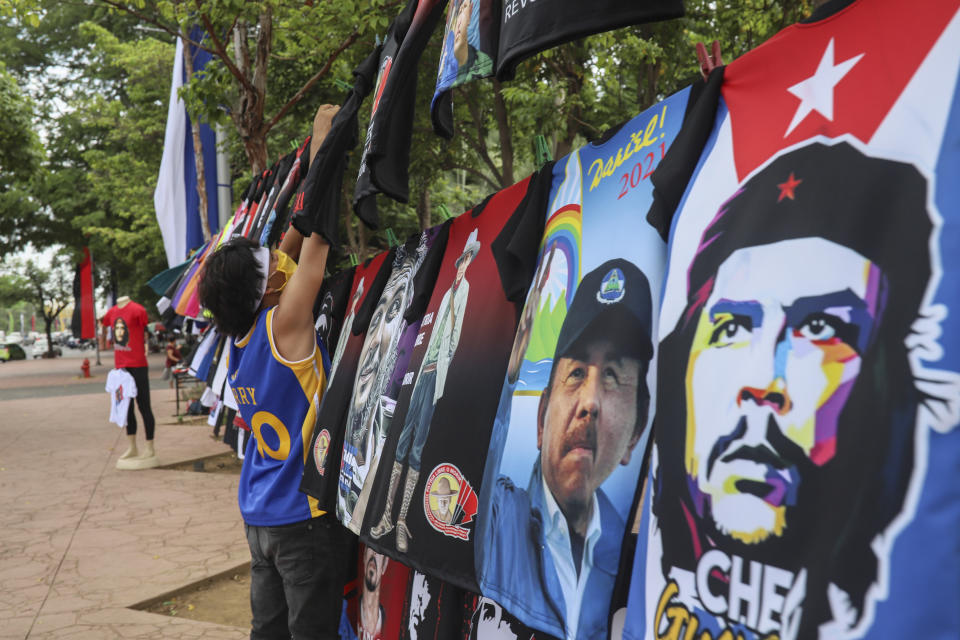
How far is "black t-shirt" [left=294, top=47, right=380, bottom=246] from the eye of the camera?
275cm

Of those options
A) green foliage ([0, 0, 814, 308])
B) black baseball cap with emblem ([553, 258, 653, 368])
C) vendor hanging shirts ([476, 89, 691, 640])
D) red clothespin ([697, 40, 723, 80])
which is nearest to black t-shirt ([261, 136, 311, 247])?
green foliage ([0, 0, 814, 308])

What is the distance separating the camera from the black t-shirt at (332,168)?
275 cm

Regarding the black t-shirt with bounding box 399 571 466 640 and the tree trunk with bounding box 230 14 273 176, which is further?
the tree trunk with bounding box 230 14 273 176

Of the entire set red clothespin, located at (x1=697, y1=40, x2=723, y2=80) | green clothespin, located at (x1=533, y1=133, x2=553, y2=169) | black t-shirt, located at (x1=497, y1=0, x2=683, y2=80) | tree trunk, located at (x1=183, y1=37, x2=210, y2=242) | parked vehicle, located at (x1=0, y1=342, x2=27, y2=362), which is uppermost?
tree trunk, located at (x1=183, y1=37, x2=210, y2=242)

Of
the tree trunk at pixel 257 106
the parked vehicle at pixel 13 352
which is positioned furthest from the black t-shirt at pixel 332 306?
the parked vehicle at pixel 13 352

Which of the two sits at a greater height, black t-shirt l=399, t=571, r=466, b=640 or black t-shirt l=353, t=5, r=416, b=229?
black t-shirt l=353, t=5, r=416, b=229

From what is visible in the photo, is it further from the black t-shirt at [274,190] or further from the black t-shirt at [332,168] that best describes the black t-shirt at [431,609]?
the black t-shirt at [274,190]

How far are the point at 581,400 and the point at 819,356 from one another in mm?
525

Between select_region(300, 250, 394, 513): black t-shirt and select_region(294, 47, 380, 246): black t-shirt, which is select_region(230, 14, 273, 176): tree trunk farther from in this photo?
select_region(300, 250, 394, 513): black t-shirt

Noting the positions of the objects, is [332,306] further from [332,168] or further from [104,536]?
[104,536]

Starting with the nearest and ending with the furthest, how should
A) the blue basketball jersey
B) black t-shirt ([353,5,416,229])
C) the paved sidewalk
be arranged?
black t-shirt ([353,5,416,229]), the blue basketball jersey, the paved sidewalk

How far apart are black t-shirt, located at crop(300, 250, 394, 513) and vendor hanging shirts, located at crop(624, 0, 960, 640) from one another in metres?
1.50

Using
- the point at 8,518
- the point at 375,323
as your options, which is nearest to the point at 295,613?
the point at 375,323

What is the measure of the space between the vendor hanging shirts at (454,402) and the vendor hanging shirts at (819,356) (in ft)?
1.99
